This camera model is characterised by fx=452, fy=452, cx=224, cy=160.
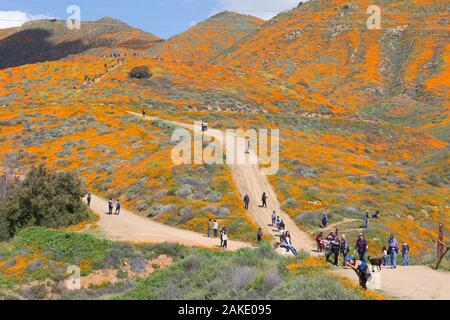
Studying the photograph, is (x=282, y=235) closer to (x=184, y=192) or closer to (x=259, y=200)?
(x=259, y=200)

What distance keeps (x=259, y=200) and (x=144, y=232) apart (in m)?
10.1

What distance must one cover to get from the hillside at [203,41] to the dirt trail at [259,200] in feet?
380

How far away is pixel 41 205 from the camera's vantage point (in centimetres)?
2909

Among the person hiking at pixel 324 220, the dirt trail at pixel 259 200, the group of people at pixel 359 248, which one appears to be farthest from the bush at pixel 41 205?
the group of people at pixel 359 248

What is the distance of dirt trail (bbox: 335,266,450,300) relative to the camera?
44.3 ft

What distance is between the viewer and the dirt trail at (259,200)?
28.7 m

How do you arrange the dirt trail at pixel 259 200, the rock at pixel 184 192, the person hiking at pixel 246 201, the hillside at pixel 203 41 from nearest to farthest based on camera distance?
the dirt trail at pixel 259 200 < the person hiking at pixel 246 201 < the rock at pixel 184 192 < the hillside at pixel 203 41

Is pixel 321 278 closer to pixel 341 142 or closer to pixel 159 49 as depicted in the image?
pixel 341 142

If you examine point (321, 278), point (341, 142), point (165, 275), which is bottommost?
point (165, 275)

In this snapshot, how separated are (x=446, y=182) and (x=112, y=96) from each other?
5035cm

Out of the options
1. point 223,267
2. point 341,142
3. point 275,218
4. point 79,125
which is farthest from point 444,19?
point 223,267

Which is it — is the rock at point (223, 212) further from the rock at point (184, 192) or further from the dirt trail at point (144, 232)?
the rock at point (184, 192)

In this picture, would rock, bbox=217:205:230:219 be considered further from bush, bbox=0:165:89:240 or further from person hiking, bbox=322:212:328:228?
bush, bbox=0:165:89:240

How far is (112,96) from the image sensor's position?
7275 centimetres
